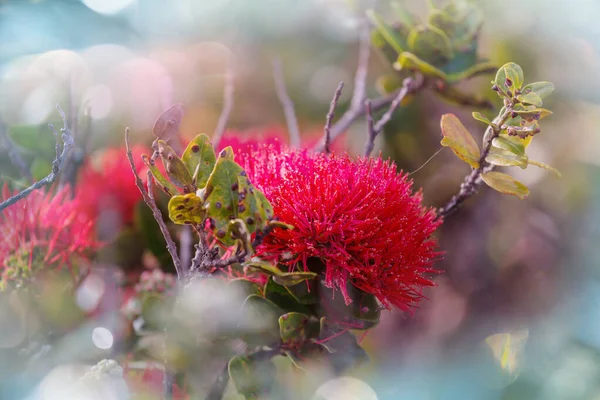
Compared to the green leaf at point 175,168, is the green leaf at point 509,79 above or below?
above

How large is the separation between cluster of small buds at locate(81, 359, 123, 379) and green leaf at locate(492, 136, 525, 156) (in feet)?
0.71

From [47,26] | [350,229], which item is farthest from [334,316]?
[47,26]

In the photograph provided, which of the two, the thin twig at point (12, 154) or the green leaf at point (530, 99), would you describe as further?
the thin twig at point (12, 154)

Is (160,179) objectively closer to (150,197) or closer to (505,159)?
(150,197)

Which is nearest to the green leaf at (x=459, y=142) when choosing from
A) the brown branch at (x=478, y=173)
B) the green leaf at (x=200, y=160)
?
the brown branch at (x=478, y=173)

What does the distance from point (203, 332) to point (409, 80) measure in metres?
0.19

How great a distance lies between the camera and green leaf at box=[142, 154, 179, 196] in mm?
219

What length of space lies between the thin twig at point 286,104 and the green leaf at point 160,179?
0.48 feet

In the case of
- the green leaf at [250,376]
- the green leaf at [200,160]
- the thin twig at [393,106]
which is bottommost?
the green leaf at [250,376]

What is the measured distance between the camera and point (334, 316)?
0.27 metres

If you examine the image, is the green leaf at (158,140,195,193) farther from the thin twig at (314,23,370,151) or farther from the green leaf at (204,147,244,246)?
the thin twig at (314,23,370,151)

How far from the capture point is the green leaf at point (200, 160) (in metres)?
0.23

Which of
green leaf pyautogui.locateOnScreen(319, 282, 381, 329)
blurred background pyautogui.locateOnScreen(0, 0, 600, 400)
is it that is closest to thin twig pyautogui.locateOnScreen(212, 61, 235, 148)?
blurred background pyautogui.locateOnScreen(0, 0, 600, 400)

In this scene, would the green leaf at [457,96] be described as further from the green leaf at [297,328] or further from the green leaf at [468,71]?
the green leaf at [297,328]
